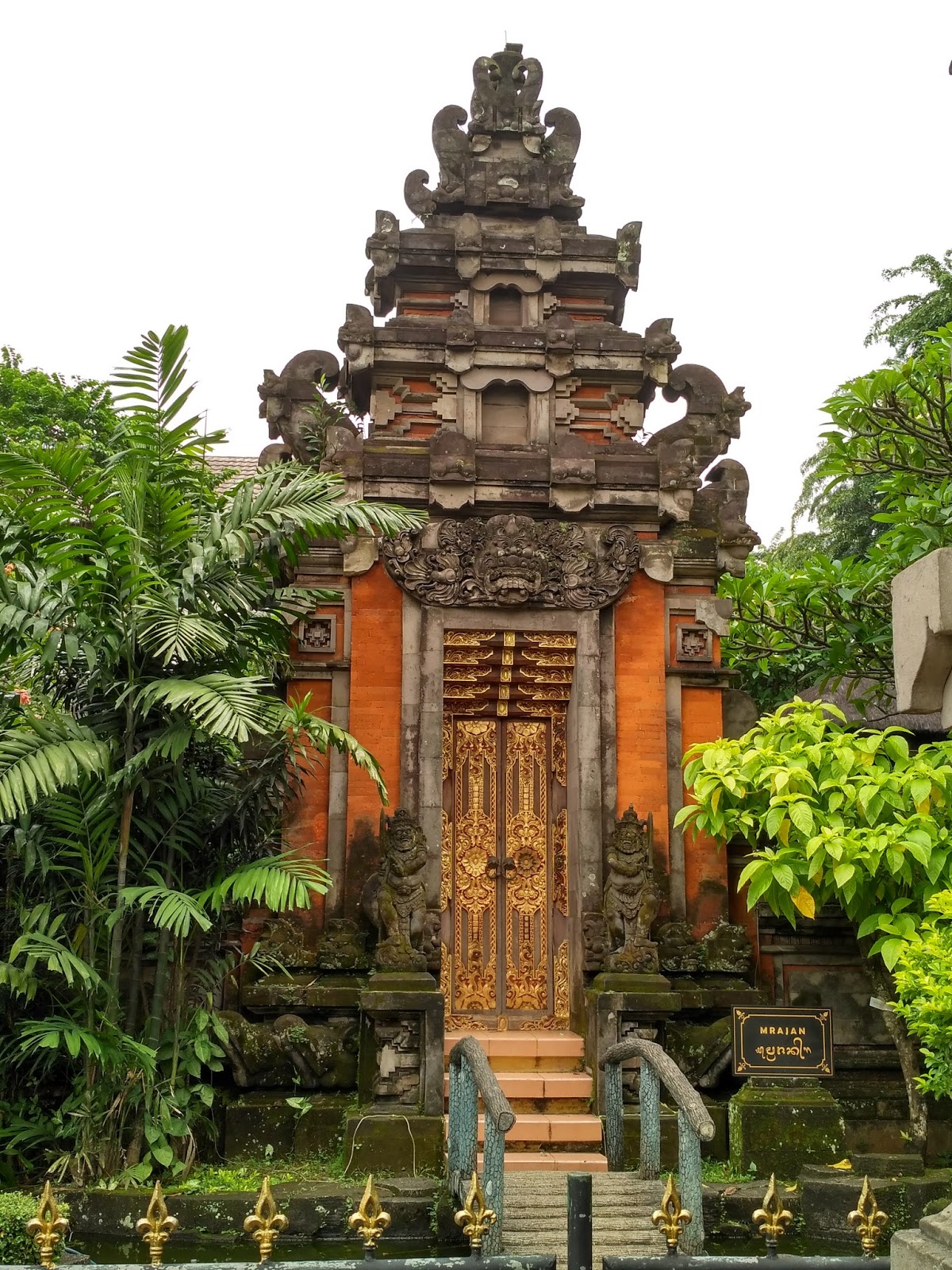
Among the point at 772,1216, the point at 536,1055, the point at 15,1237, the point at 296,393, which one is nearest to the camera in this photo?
the point at 772,1216

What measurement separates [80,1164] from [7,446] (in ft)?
14.9

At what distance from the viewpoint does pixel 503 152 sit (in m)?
13.1

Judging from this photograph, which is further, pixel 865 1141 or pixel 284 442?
pixel 284 442

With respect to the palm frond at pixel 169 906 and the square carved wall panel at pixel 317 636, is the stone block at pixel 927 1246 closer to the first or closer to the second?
the palm frond at pixel 169 906

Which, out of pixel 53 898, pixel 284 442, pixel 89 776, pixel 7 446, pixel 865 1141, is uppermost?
pixel 284 442

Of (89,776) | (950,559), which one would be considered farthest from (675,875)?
(950,559)

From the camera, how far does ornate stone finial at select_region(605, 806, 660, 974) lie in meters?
10.0

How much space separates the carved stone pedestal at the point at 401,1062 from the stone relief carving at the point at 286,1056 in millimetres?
545

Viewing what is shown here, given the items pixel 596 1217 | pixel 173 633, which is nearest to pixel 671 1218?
pixel 596 1217

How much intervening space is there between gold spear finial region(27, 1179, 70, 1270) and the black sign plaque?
5.59 m

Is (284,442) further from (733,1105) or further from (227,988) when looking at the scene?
(733,1105)

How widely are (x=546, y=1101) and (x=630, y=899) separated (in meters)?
Answer: 1.62

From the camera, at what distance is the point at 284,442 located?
39.7 feet

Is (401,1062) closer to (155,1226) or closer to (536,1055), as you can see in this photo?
(536,1055)
